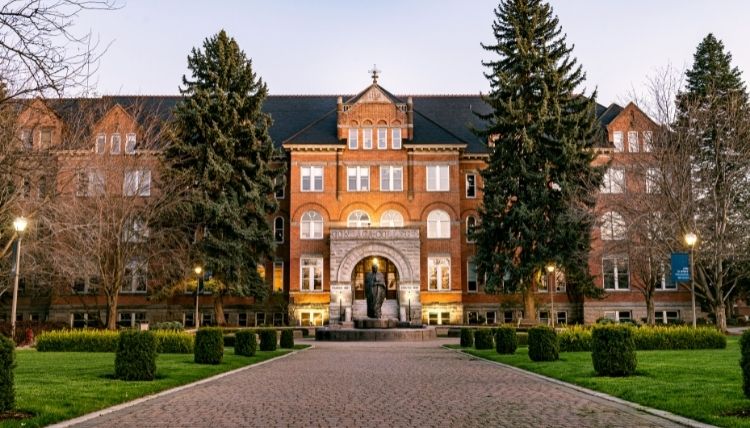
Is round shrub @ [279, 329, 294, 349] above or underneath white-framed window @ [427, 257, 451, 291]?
underneath

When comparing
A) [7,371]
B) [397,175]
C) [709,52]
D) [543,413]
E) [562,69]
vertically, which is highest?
[709,52]

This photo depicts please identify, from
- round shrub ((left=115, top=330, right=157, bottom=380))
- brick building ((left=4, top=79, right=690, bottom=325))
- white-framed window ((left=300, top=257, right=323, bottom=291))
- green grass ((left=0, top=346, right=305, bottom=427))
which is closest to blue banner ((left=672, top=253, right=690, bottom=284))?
green grass ((left=0, top=346, right=305, bottom=427))

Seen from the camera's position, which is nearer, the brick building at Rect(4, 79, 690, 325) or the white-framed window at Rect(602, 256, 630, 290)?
the brick building at Rect(4, 79, 690, 325)

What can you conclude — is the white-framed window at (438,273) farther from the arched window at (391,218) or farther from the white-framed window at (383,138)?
the white-framed window at (383,138)

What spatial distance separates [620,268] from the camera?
1892 inches

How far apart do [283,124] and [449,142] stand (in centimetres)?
1356

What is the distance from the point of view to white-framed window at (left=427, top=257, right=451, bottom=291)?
47312mm

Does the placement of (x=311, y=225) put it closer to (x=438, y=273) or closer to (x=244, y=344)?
(x=438, y=273)

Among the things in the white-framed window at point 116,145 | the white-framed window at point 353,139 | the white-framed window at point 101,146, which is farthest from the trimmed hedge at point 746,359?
the white-framed window at point 353,139

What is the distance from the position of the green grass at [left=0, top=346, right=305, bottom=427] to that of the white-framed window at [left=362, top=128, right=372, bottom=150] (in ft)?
92.5

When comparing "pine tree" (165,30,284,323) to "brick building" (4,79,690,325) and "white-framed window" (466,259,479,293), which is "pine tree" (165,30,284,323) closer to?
"brick building" (4,79,690,325)

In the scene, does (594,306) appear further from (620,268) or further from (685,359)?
(685,359)

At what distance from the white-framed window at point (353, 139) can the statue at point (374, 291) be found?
15.1 metres

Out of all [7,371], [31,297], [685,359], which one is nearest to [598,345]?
[685,359]
